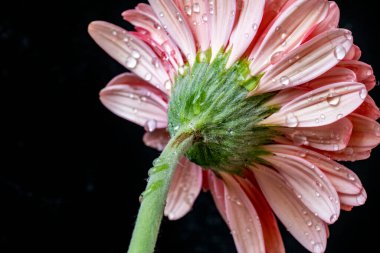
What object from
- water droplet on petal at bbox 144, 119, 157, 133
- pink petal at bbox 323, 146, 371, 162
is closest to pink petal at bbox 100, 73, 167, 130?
water droplet on petal at bbox 144, 119, 157, 133

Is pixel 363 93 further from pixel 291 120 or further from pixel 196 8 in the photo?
pixel 196 8

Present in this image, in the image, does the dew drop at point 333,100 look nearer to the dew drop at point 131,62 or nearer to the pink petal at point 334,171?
the pink petal at point 334,171

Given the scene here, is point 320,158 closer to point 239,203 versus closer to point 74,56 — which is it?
point 239,203

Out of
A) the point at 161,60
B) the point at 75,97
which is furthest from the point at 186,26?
the point at 75,97

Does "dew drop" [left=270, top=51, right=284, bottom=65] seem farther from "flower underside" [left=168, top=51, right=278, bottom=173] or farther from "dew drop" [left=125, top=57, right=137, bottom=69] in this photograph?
"dew drop" [left=125, top=57, right=137, bottom=69]

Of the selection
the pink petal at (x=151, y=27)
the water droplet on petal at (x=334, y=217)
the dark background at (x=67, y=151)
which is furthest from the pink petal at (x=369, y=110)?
the dark background at (x=67, y=151)

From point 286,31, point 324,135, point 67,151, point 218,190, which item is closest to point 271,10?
point 286,31
